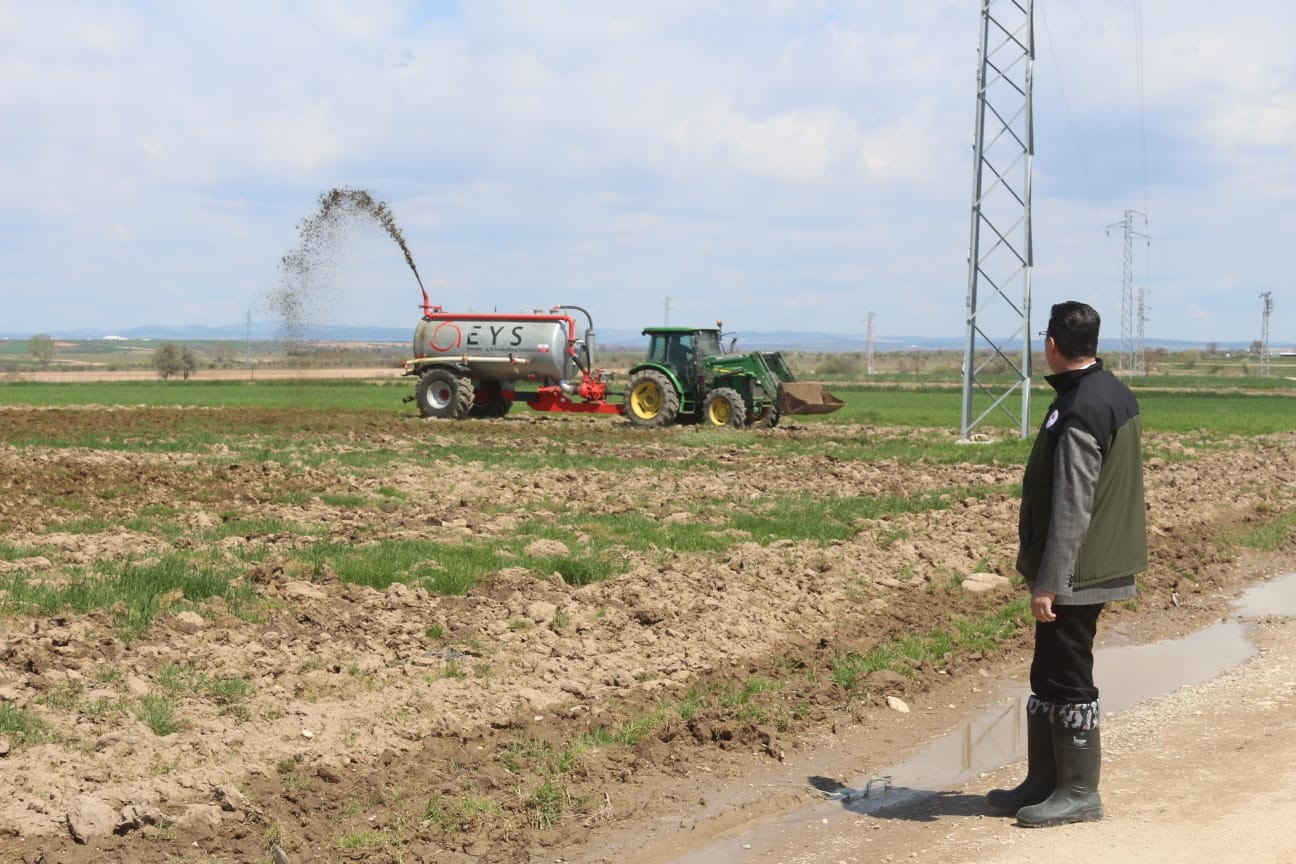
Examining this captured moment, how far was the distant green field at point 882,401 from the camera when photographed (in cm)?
3491

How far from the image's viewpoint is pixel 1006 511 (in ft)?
50.2

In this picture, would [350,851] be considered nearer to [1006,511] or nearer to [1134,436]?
[1134,436]

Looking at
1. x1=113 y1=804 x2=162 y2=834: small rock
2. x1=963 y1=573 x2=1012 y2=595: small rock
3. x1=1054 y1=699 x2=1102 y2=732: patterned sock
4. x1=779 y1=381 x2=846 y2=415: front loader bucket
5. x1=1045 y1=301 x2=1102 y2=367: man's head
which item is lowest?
x1=113 y1=804 x2=162 y2=834: small rock

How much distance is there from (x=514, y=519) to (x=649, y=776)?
7.14m

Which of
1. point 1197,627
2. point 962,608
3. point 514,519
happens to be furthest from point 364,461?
point 1197,627

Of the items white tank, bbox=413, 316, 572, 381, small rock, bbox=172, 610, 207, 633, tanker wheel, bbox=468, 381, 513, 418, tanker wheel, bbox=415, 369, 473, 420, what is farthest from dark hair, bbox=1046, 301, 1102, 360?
tanker wheel, bbox=468, 381, 513, 418

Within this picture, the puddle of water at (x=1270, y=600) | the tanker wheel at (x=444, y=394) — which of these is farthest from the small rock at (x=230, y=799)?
the tanker wheel at (x=444, y=394)

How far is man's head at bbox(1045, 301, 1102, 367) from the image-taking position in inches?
230

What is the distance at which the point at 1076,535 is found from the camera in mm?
5695

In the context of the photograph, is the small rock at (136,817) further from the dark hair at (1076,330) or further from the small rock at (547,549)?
the small rock at (547,549)

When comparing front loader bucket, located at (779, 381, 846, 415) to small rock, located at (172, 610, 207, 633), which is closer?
small rock, located at (172, 610, 207, 633)

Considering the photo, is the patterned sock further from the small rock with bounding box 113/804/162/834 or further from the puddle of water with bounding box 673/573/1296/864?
the small rock with bounding box 113/804/162/834

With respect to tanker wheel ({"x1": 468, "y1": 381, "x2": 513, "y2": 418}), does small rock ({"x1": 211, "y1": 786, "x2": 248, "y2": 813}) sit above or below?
below

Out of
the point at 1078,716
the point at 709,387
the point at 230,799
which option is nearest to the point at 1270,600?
the point at 1078,716
